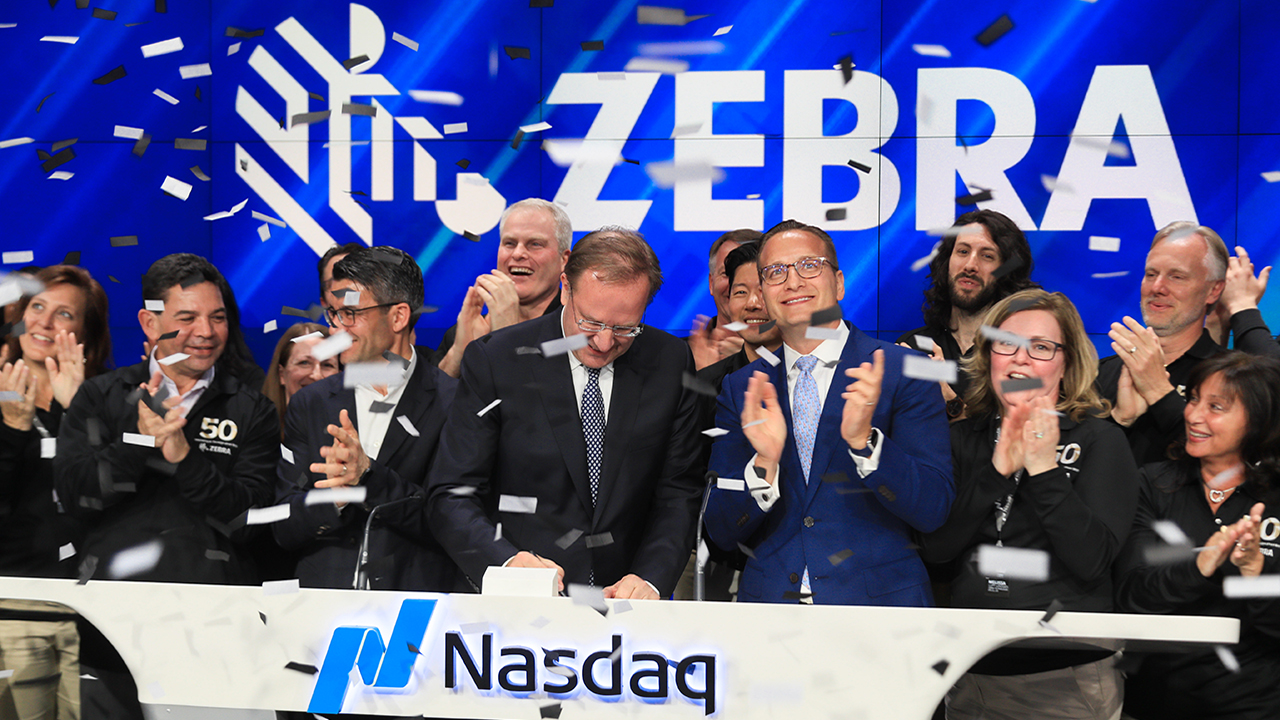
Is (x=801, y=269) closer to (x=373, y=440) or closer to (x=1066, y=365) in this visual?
(x=1066, y=365)

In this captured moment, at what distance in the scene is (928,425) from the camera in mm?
2197

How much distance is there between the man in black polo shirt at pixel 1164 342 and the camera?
263 centimetres

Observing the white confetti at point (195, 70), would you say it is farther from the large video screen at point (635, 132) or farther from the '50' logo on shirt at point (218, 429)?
the '50' logo on shirt at point (218, 429)

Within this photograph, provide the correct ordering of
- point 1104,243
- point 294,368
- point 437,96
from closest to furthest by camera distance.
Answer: point 294,368, point 1104,243, point 437,96

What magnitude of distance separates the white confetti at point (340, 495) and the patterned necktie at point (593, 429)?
1.87ft

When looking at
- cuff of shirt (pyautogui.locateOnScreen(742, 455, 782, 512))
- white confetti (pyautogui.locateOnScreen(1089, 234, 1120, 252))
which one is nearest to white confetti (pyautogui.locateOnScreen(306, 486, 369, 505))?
cuff of shirt (pyautogui.locateOnScreen(742, 455, 782, 512))

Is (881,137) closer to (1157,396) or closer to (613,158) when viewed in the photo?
(613,158)

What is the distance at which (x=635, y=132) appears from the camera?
4.58 m

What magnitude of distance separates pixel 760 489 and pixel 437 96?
331cm

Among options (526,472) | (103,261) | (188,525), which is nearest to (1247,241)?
(526,472)

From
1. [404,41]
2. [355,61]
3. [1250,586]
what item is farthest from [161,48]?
[1250,586]

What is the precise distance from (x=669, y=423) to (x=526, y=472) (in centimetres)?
39

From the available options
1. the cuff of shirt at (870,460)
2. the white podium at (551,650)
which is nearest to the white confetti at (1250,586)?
the white podium at (551,650)

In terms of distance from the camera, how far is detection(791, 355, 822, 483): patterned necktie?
2.25m
